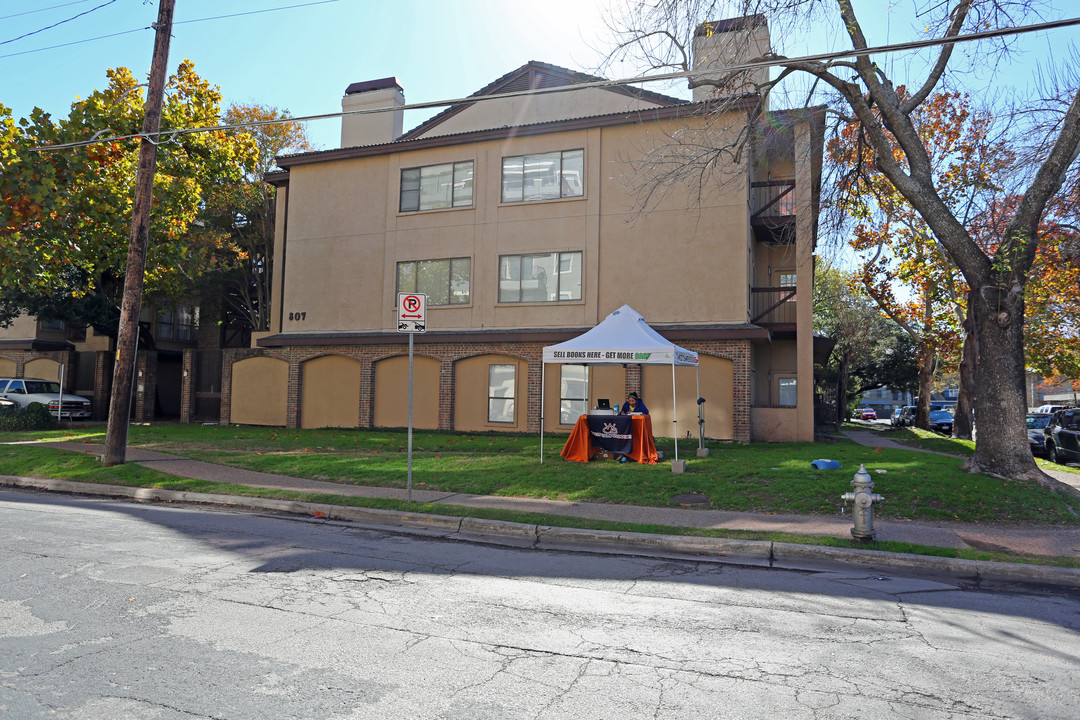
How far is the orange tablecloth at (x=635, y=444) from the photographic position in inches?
556

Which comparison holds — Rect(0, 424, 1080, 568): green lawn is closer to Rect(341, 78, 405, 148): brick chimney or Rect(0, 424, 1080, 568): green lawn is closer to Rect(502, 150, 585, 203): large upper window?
Rect(502, 150, 585, 203): large upper window

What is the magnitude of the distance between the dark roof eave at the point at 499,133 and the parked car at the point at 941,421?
26.5 metres

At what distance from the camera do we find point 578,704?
149 inches

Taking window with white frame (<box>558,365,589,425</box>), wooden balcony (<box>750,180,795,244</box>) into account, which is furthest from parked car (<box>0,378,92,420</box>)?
wooden balcony (<box>750,180,795,244</box>)

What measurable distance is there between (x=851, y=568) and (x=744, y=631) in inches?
117

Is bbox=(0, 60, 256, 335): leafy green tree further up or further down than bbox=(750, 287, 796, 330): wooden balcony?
further up

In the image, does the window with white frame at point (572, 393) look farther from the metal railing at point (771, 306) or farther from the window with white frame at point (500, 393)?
the metal railing at point (771, 306)

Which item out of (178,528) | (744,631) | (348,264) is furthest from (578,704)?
(348,264)

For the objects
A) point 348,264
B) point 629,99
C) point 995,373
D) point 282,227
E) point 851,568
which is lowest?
point 851,568

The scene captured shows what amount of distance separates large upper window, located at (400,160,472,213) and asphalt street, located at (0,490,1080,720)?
17.2 meters

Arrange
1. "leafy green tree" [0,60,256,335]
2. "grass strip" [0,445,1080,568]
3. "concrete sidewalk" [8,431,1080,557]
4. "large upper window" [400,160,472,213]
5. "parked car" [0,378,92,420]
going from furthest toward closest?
"parked car" [0,378,92,420]
"large upper window" [400,160,472,213]
"leafy green tree" [0,60,256,335]
"concrete sidewalk" [8,431,1080,557]
"grass strip" [0,445,1080,568]

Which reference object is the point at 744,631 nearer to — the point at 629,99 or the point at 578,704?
the point at 578,704

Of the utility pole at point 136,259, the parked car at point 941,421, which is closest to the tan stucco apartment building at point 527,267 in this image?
the utility pole at point 136,259

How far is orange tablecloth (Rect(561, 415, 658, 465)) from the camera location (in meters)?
14.1
